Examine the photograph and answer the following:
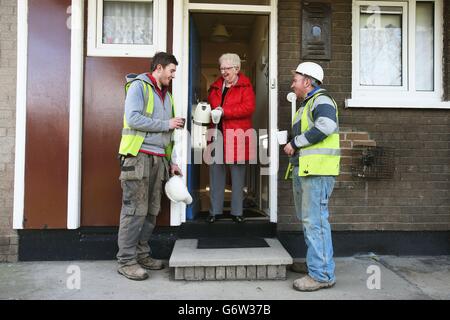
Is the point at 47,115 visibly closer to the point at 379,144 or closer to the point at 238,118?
the point at 238,118

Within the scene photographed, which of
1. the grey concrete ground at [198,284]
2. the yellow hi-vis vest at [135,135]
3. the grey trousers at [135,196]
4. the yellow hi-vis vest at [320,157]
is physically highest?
the yellow hi-vis vest at [135,135]

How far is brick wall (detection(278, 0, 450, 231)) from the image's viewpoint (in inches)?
182

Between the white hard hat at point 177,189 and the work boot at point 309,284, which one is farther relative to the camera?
the white hard hat at point 177,189

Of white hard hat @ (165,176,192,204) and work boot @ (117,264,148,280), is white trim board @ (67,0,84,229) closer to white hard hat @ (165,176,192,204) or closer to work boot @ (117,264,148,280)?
work boot @ (117,264,148,280)

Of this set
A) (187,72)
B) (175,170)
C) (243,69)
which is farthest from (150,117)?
(243,69)

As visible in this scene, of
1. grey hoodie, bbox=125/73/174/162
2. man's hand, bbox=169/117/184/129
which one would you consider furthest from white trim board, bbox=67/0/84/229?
man's hand, bbox=169/117/184/129

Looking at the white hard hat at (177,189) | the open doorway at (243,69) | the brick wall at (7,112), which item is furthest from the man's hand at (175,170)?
the brick wall at (7,112)

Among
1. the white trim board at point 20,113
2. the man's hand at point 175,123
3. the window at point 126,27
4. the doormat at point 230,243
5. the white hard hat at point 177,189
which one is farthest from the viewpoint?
the window at point 126,27

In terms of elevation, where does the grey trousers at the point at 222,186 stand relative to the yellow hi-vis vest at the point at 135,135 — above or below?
below

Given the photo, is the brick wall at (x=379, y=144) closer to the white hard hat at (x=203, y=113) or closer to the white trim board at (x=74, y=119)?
the white hard hat at (x=203, y=113)

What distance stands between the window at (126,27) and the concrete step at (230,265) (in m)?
2.23

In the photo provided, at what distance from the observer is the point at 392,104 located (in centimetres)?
462

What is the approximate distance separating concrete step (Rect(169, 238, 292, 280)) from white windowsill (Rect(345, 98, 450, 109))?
186 centimetres

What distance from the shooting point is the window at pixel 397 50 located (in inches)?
188
